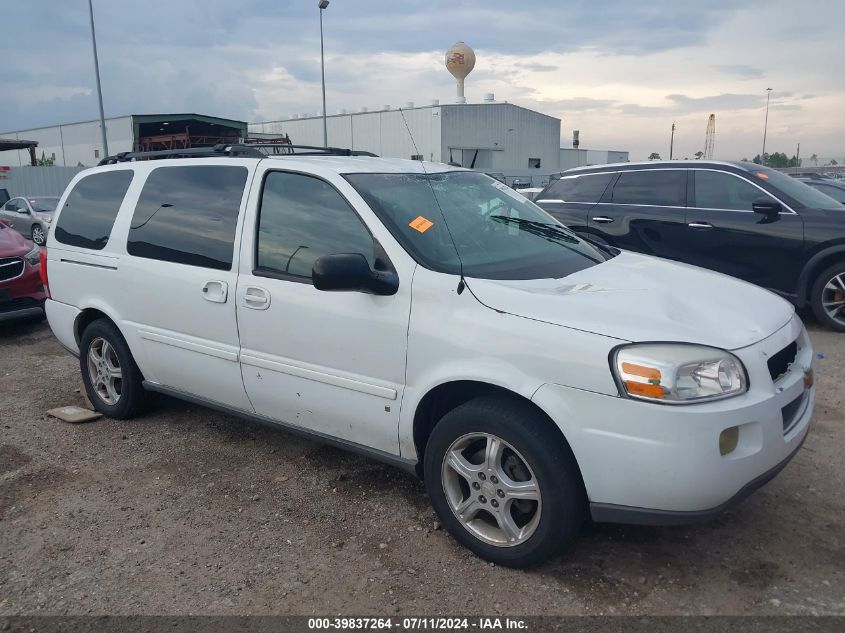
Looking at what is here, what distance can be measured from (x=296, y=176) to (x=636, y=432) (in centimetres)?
226

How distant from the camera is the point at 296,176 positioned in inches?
148

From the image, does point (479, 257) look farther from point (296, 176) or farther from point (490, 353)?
point (296, 176)

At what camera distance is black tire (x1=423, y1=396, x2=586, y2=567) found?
9.12 ft

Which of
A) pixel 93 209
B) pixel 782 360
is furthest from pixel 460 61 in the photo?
pixel 782 360

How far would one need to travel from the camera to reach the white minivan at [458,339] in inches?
104

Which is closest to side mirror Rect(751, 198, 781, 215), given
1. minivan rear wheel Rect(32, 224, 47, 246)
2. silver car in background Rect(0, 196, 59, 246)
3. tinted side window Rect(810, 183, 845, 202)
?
tinted side window Rect(810, 183, 845, 202)

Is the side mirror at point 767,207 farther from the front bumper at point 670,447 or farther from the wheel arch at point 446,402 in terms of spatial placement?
the wheel arch at point 446,402

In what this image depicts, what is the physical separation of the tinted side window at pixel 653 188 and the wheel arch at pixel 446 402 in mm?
5436

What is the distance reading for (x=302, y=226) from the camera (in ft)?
12.0

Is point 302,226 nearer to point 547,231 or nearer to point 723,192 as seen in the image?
point 547,231

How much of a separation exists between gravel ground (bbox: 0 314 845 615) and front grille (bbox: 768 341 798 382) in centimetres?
83

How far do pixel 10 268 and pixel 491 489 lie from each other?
22.3ft

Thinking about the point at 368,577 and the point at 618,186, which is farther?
the point at 618,186

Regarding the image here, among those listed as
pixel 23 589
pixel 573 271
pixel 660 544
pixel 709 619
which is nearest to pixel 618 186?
pixel 573 271
